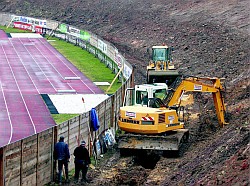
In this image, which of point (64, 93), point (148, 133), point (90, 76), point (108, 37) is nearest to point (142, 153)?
point (148, 133)

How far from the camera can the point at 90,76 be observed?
5288cm

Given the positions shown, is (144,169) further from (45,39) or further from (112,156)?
(45,39)

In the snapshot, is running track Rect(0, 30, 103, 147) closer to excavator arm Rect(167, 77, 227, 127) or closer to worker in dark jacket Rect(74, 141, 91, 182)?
worker in dark jacket Rect(74, 141, 91, 182)

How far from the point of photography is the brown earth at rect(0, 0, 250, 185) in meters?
24.3

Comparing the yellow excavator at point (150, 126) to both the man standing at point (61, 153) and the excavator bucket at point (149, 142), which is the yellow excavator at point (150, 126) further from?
the man standing at point (61, 153)

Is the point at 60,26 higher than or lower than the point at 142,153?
higher

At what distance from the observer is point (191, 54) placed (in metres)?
57.4

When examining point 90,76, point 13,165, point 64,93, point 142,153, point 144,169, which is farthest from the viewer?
point 90,76

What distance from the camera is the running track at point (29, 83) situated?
115ft

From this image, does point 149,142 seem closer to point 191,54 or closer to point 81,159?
point 81,159

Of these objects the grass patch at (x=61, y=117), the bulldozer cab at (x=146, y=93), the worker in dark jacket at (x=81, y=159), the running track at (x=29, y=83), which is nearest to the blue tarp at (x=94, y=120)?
the bulldozer cab at (x=146, y=93)

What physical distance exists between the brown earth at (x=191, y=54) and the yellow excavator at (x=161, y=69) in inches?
79.7

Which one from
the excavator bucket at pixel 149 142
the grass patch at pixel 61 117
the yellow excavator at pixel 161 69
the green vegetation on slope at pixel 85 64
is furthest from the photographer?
A: the green vegetation on slope at pixel 85 64

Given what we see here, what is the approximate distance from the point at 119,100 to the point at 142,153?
213 inches
